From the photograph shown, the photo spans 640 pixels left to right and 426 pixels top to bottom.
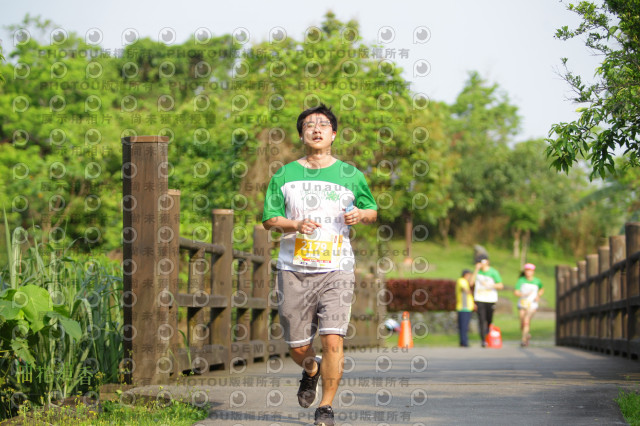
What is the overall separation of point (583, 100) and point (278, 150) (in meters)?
11.7

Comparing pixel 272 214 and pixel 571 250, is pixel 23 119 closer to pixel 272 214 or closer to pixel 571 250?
pixel 272 214

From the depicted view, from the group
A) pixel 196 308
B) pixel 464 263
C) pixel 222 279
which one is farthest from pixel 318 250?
pixel 464 263

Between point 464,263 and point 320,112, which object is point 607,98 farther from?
point 464,263

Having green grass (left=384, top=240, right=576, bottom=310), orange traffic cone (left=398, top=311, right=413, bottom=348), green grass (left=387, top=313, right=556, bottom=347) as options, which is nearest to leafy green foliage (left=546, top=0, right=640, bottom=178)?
orange traffic cone (left=398, top=311, right=413, bottom=348)

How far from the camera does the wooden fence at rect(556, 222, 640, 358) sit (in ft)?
29.9

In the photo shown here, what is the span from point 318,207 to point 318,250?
0.24 m

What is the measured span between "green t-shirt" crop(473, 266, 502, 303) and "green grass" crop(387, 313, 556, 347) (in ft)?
23.9

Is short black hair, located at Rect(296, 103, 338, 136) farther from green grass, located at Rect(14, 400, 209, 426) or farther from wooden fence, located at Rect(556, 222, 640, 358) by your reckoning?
wooden fence, located at Rect(556, 222, 640, 358)

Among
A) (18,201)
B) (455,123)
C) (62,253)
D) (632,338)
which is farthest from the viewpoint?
(455,123)

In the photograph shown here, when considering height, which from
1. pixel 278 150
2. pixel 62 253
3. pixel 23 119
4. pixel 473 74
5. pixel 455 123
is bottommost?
pixel 62 253

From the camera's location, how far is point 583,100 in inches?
213

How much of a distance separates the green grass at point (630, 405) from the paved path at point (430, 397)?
0.16 ft

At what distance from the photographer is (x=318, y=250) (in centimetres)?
468

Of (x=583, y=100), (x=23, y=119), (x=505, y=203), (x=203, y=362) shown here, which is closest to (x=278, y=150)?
(x=203, y=362)
